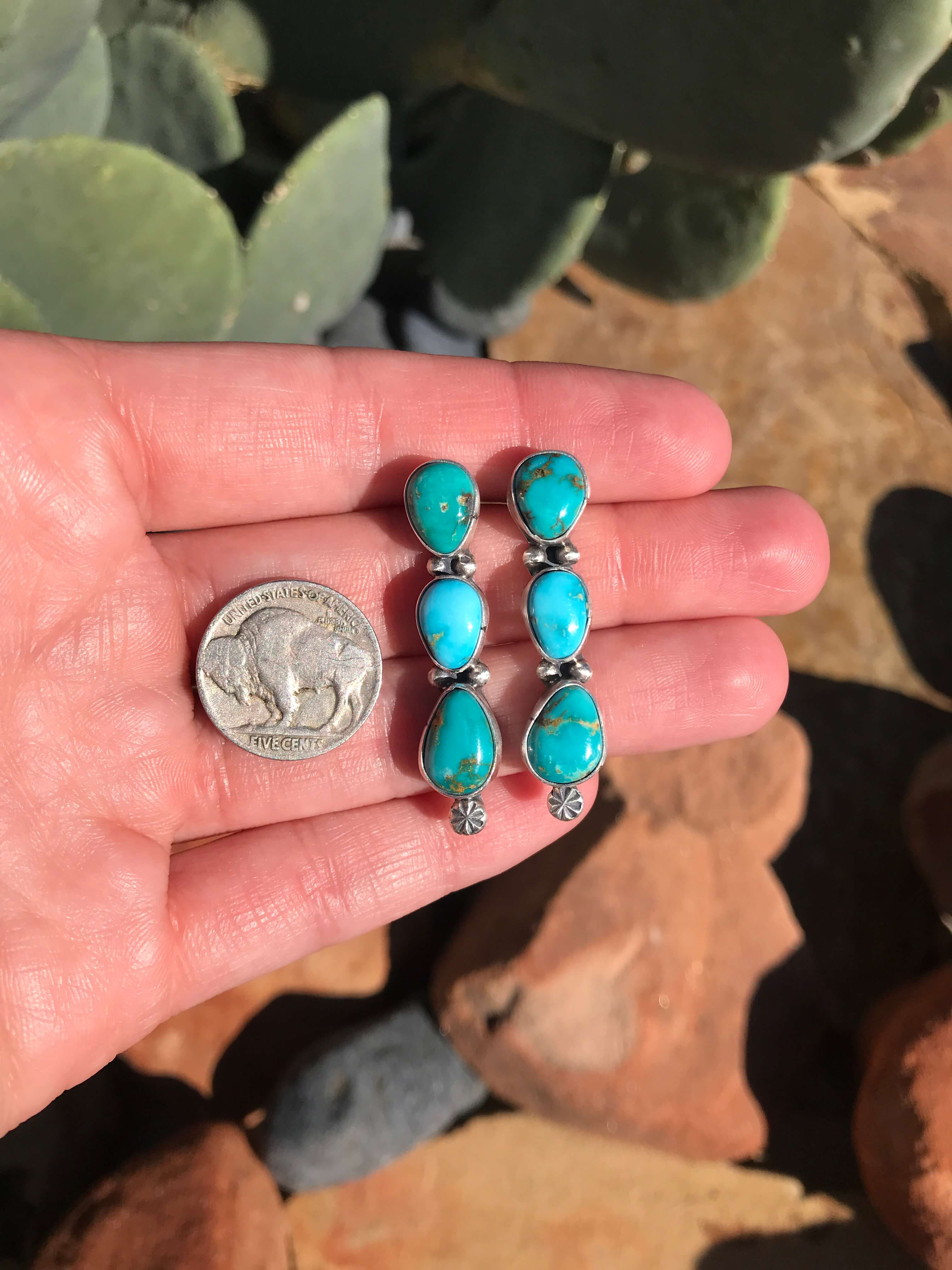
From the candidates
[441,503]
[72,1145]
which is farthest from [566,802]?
[72,1145]

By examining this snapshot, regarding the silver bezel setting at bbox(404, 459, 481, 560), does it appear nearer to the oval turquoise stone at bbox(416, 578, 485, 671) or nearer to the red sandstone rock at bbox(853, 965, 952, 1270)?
the oval turquoise stone at bbox(416, 578, 485, 671)

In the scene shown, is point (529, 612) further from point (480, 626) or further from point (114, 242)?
point (114, 242)

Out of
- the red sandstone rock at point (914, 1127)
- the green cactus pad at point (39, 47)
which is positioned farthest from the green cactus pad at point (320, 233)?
the red sandstone rock at point (914, 1127)

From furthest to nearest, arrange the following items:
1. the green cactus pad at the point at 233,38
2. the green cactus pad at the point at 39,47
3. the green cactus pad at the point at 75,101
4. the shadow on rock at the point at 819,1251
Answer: the shadow on rock at the point at 819,1251
the green cactus pad at the point at 233,38
the green cactus pad at the point at 75,101
the green cactus pad at the point at 39,47

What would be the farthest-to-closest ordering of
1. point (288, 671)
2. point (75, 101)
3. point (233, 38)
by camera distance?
1. point (233, 38)
2. point (75, 101)
3. point (288, 671)

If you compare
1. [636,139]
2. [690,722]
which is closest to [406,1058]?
[690,722]

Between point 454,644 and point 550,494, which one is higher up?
point 550,494

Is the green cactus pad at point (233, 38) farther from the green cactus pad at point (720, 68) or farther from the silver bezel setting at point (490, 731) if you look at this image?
the silver bezel setting at point (490, 731)
